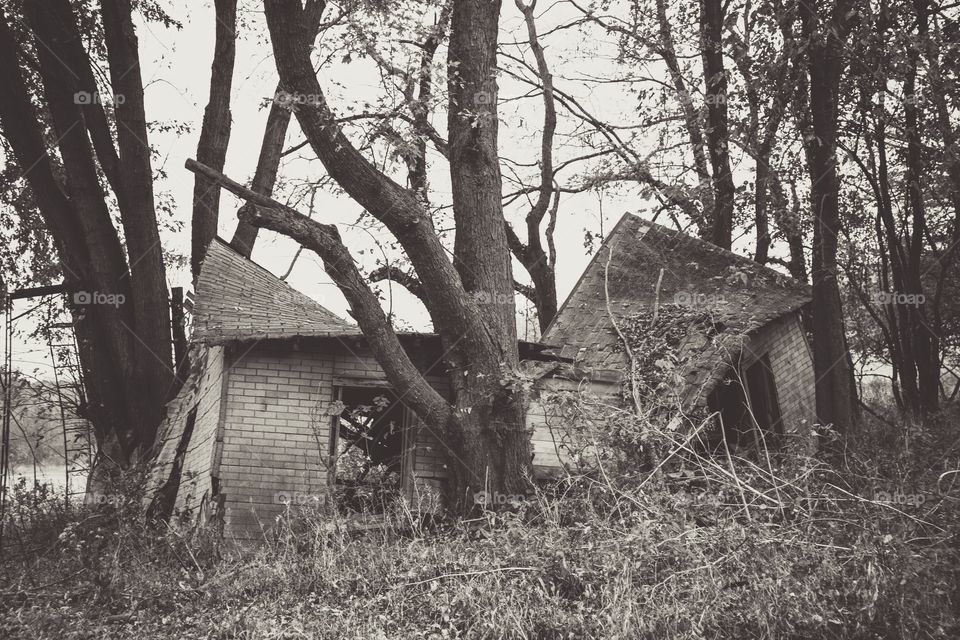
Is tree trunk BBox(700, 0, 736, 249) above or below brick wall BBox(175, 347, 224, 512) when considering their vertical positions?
above

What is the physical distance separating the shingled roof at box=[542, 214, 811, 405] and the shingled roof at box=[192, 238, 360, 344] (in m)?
3.45

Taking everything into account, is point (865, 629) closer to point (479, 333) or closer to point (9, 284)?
point (479, 333)

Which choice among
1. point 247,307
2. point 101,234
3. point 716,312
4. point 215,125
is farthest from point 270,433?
point 716,312

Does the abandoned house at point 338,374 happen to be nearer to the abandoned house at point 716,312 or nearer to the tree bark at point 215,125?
the abandoned house at point 716,312

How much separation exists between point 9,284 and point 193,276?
14.4 ft

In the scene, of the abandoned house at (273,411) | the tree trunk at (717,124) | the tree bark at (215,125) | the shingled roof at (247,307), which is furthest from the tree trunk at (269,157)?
the tree trunk at (717,124)

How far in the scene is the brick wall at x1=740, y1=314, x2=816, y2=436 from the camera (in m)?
13.0

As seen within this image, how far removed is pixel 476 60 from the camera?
9766 mm

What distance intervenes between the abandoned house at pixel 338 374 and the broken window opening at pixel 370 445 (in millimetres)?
66

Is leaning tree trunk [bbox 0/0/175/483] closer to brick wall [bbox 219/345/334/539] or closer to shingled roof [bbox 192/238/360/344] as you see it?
shingled roof [bbox 192/238/360/344]

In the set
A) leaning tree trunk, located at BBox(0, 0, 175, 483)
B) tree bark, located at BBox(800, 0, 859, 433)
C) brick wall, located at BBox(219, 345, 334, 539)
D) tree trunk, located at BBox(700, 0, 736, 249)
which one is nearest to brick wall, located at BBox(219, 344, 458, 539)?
brick wall, located at BBox(219, 345, 334, 539)

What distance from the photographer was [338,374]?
36.9 feet

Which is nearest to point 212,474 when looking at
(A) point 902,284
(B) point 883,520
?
(B) point 883,520

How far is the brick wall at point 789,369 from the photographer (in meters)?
13.0
